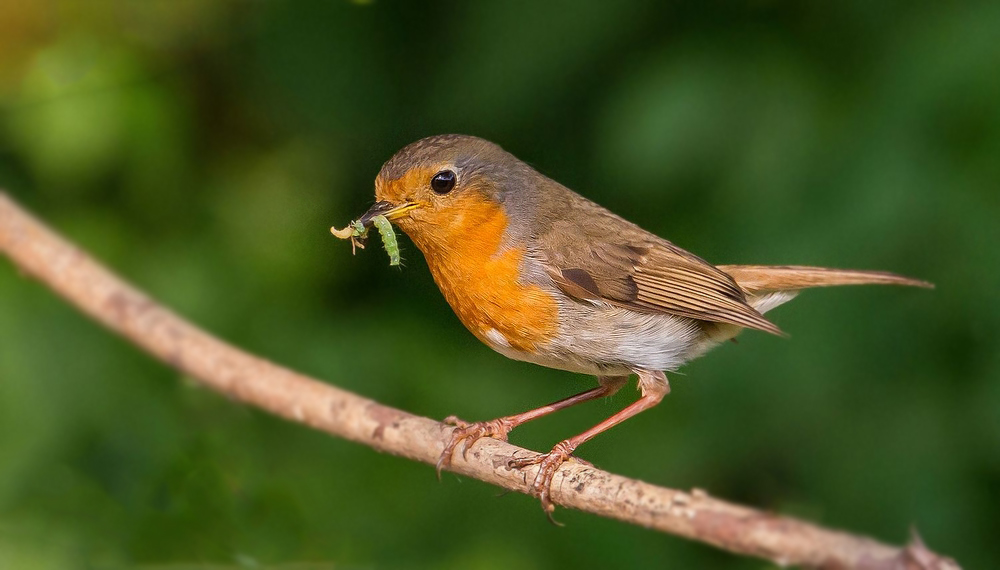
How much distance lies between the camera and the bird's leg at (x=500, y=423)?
2.67 metres

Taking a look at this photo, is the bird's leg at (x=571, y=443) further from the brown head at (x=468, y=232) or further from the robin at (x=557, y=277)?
the brown head at (x=468, y=232)

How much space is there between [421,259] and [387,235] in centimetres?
156

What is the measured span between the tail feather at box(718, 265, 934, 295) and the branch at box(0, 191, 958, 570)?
92 centimetres

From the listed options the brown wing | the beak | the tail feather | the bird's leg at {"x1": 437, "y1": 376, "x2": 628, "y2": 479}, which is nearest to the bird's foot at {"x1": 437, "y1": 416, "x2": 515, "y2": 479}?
the bird's leg at {"x1": 437, "y1": 376, "x2": 628, "y2": 479}

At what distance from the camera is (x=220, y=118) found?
4.79 m

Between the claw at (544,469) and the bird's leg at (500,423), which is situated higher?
the bird's leg at (500,423)

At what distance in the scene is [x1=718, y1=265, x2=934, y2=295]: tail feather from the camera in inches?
113

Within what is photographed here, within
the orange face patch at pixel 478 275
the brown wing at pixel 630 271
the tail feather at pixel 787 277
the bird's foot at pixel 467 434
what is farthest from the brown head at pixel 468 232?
the tail feather at pixel 787 277

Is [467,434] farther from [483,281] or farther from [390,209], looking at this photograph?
[390,209]

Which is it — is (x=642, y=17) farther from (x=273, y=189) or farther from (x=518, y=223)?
(x=273, y=189)

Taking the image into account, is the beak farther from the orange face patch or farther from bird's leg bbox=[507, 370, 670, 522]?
bird's leg bbox=[507, 370, 670, 522]

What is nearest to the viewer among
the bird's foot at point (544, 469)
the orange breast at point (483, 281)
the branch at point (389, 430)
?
the branch at point (389, 430)

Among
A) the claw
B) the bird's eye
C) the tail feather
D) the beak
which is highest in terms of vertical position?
the bird's eye

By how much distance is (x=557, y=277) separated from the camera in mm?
2889
